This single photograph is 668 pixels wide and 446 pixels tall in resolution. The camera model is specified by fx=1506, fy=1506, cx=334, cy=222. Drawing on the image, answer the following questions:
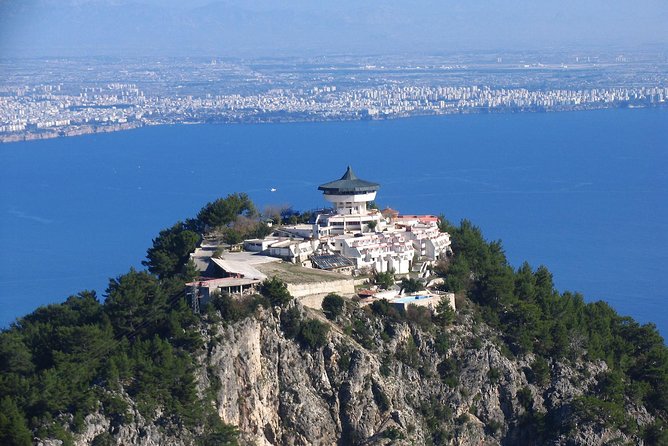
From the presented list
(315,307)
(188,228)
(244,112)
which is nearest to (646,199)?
(188,228)

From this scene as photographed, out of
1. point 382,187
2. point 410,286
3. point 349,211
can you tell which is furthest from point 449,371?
point 382,187

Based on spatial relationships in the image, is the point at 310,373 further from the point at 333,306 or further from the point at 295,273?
the point at 295,273

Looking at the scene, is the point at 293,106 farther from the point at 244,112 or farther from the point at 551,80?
the point at 551,80

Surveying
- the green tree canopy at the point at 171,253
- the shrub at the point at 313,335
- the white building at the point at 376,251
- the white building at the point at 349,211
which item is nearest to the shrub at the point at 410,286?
the white building at the point at 376,251

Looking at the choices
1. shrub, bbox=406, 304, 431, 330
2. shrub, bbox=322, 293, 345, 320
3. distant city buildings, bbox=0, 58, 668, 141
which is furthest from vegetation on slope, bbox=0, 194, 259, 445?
distant city buildings, bbox=0, 58, 668, 141

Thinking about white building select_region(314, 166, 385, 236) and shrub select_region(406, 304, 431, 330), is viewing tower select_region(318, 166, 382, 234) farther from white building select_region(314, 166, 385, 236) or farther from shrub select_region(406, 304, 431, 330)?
shrub select_region(406, 304, 431, 330)

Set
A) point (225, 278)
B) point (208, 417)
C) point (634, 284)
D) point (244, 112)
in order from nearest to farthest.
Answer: point (208, 417)
point (225, 278)
point (634, 284)
point (244, 112)

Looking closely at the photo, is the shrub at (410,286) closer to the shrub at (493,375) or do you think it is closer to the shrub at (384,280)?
the shrub at (384,280)
